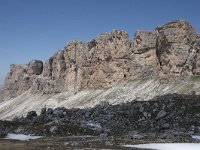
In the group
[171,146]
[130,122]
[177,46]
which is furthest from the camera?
[177,46]

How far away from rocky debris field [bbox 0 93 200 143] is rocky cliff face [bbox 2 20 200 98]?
74566 millimetres

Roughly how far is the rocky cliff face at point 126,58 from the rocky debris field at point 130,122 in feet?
245

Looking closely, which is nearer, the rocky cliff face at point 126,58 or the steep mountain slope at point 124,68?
the steep mountain slope at point 124,68

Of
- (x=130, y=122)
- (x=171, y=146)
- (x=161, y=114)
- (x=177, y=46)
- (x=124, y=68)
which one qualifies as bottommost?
(x=171, y=146)

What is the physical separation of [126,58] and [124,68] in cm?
462

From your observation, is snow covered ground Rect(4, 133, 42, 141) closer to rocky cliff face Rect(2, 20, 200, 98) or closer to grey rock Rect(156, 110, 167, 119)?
grey rock Rect(156, 110, 167, 119)

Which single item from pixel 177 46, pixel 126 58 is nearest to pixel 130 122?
pixel 177 46

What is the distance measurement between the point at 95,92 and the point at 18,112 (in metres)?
35.4

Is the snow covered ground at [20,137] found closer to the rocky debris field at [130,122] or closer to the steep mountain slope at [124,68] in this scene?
the rocky debris field at [130,122]

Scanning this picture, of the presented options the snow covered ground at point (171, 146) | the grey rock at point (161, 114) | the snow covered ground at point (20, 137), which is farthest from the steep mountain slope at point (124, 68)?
the snow covered ground at point (171, 146)

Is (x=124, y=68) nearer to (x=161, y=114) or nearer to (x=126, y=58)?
(x=126, y=58)

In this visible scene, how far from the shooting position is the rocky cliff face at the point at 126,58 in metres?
141

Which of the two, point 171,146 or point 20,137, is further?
point 20,137

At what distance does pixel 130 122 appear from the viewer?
59594 millimetres
